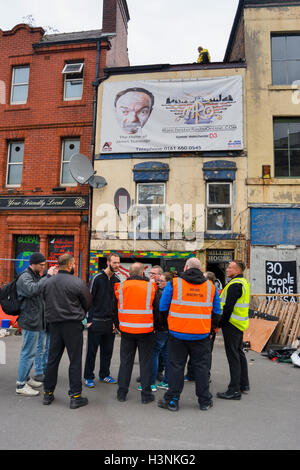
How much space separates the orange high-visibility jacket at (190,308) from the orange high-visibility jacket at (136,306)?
37cm

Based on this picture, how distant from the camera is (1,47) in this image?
13938 millimetres

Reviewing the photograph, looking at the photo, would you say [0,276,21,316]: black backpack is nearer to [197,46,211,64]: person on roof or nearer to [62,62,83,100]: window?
[62,62,83,100]: window

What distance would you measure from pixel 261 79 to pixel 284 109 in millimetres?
1371

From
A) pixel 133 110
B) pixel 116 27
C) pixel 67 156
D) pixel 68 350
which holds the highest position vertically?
pixel 116 27

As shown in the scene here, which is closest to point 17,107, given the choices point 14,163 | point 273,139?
point 14,163

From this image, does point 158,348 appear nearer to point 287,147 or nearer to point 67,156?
point 287,147

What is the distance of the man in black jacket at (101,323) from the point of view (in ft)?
16.9

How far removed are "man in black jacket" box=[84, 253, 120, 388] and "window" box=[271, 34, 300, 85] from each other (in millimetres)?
10471

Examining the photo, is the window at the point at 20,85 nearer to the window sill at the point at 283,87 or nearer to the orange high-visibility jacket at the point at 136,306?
the window sill at the point at 283,87

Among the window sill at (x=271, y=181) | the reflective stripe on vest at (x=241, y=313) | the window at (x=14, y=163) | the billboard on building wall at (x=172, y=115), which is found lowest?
the reflective stripe on vest at (x=241, y=313)

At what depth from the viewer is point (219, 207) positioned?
11547mm

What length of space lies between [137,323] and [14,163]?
11177mm

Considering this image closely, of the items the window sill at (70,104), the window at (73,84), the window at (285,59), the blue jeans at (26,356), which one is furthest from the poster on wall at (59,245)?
the window at (285,59)

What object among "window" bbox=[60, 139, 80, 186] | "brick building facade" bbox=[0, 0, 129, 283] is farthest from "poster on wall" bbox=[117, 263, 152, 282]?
"window" bbox=[60, 139, 80, 186]
